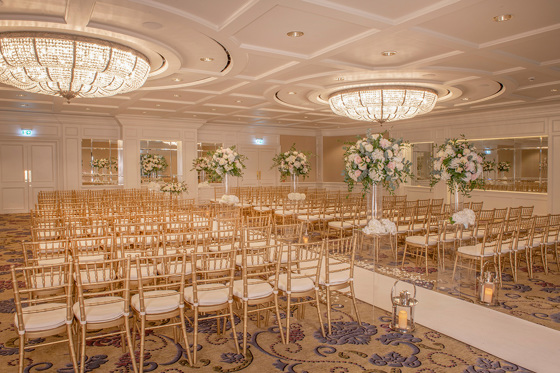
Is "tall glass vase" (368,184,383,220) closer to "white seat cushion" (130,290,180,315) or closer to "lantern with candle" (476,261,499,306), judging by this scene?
"lantern with candle" (476,261,499,306)

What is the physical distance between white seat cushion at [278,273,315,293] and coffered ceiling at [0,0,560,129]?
303 centimetres

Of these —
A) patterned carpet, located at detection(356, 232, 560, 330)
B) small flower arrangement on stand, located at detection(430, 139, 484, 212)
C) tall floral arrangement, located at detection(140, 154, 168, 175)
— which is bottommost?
patterned carpet, located at detection(356, 232, 560, 330)

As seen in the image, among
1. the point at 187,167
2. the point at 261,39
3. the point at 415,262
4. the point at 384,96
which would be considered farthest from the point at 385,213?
→ the point at 187,167

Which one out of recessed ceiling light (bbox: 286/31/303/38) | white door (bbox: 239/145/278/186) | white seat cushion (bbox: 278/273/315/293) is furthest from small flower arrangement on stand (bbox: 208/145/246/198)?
white door (bbox: 239/145/278/186)

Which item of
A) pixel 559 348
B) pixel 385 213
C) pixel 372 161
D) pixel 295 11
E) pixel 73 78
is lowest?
pixel 559 348

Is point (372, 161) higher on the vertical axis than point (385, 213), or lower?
higher

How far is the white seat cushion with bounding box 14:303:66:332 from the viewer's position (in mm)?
3131

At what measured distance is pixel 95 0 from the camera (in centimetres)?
435

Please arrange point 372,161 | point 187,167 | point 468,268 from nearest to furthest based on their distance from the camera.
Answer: point 372,161, point 468,268, point 187,167

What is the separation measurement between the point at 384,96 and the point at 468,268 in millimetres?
A: 4201

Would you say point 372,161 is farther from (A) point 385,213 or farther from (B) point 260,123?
(B) point 260,123

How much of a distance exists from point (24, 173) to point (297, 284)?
14.0 m

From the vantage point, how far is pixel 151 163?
49.6ft

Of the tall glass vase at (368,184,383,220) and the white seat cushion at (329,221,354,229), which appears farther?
the white seat cushion at (329,221,354,229)
